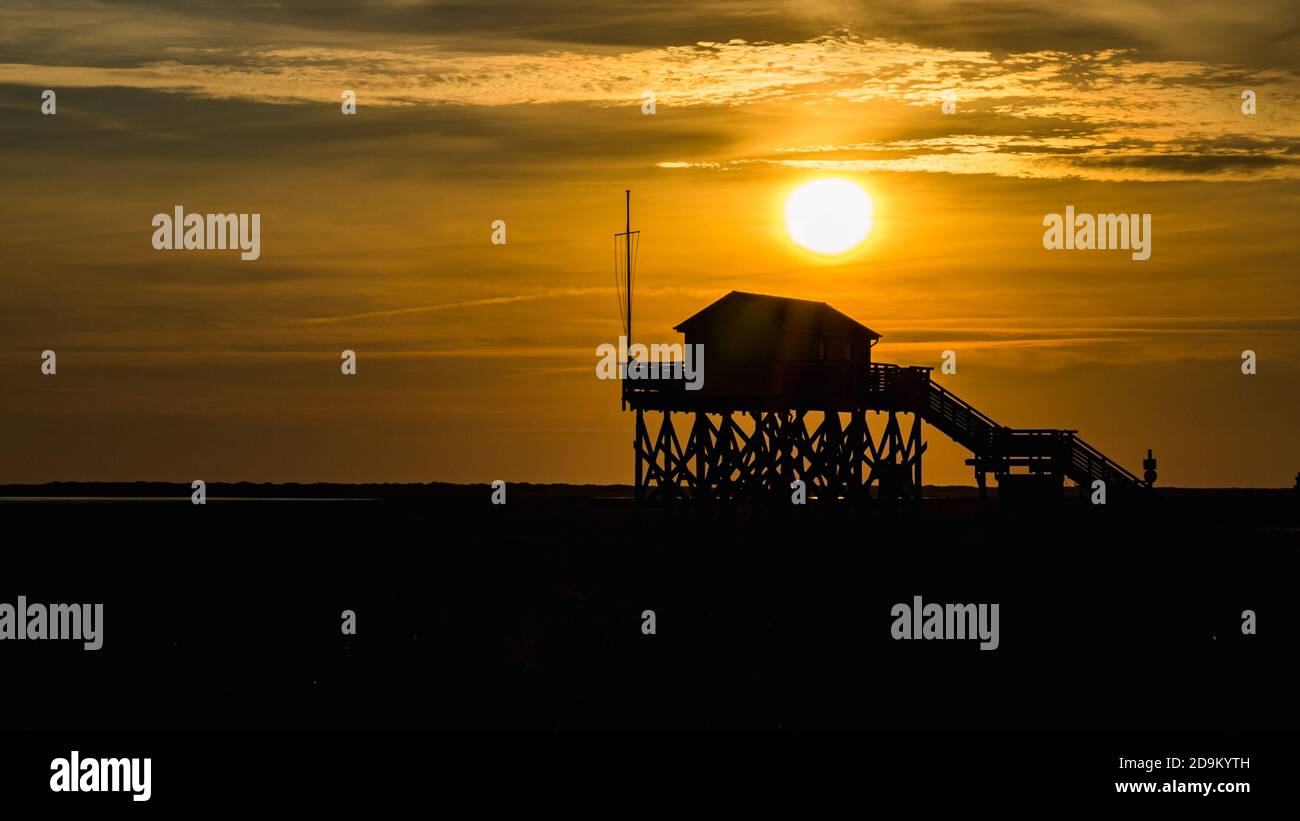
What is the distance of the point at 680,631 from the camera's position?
30.5 meters

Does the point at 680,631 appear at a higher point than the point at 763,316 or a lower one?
lower

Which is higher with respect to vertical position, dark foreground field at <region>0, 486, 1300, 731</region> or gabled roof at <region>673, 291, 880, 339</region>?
gabled roof at <region>673, 291, 880, 339</region>

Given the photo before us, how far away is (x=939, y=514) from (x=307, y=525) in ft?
83.6

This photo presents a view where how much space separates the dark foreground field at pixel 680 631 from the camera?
24.1 meters

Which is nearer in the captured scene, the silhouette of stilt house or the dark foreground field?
the dark foreground field

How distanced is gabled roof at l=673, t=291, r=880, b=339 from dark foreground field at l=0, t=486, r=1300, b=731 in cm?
655

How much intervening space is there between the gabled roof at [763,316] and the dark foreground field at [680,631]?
6.55 m

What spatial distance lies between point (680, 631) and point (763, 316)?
24.5m

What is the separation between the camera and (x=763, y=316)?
53625 millimetres

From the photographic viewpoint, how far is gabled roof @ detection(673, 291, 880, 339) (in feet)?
176

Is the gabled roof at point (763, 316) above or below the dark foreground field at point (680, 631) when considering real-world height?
above

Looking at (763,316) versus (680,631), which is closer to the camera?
(680,631)

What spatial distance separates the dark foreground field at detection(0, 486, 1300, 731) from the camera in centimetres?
2408
